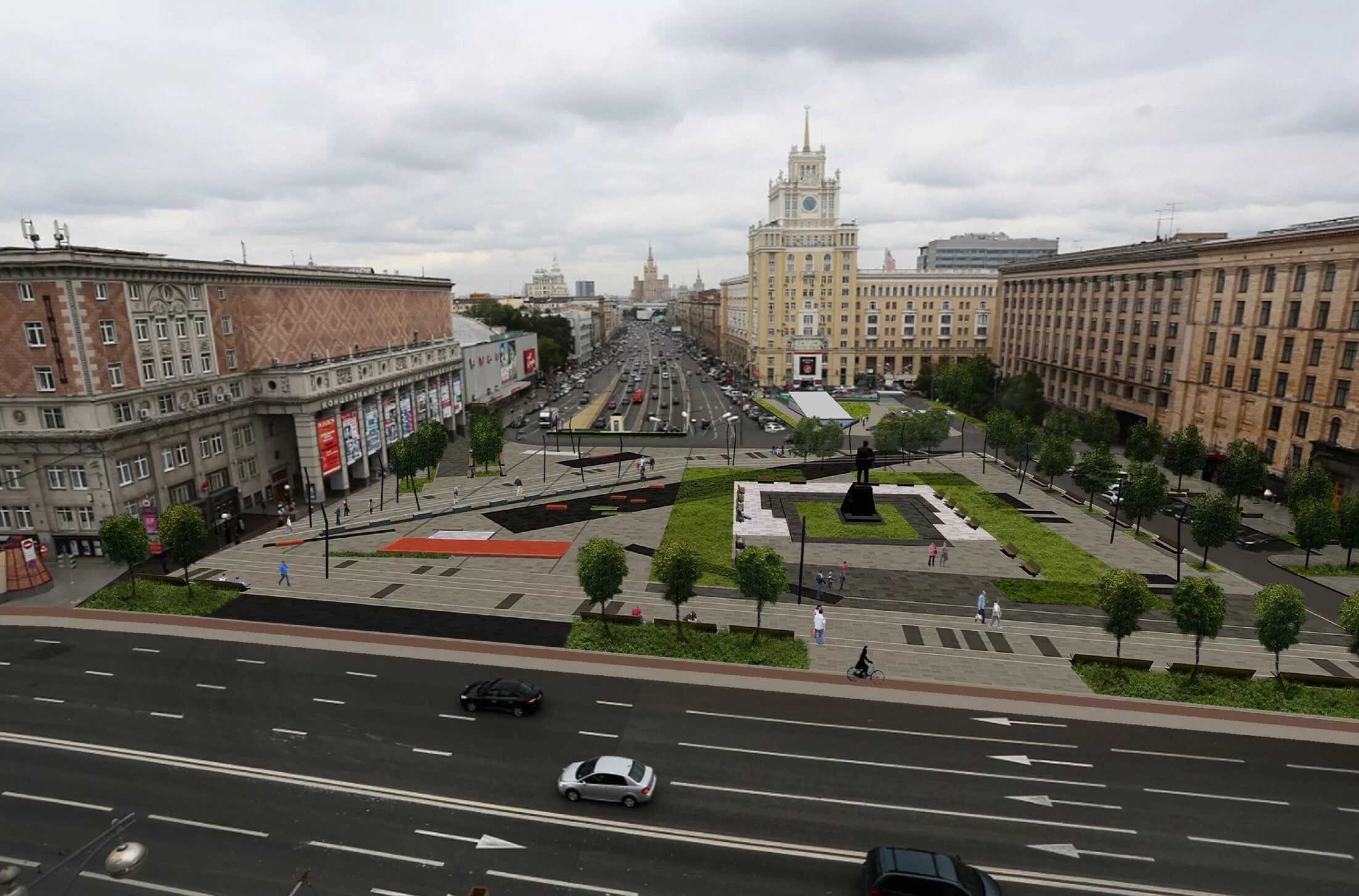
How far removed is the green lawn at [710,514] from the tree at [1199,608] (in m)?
24.9

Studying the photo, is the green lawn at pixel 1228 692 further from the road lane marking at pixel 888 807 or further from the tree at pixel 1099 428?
the tree at pixel 1099 428

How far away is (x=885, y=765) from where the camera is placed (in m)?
27.5

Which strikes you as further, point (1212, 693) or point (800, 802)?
point (1212, 693)

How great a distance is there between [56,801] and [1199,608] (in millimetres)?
47792

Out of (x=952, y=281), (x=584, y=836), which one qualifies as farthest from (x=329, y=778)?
(x=952, y=281)

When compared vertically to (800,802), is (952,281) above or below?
A: above

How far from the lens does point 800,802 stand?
2530cm

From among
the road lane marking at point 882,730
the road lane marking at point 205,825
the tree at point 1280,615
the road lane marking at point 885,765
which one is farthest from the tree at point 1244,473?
the road lane marking at point 205,825

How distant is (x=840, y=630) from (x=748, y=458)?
4993 centimetres

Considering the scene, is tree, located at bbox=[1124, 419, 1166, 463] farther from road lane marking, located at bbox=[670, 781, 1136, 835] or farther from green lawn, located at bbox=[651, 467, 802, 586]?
road lane marking, located at bbox=[670, 781, 1136, 835]

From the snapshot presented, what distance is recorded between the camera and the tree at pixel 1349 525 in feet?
158

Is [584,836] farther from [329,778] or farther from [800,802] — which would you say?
[329,778]

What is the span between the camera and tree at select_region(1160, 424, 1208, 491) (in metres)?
69.2

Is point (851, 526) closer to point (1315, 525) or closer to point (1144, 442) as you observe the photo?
point (1315, 525)
